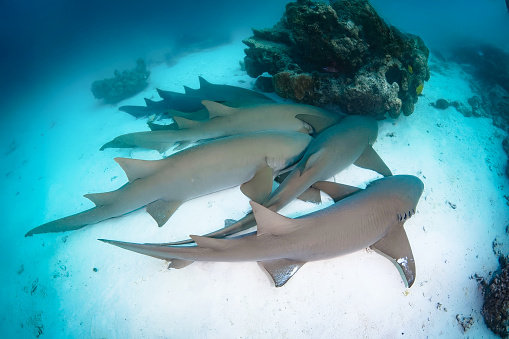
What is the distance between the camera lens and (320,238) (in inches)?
94.0

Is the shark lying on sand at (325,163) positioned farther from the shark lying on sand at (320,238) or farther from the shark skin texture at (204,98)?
the shark skin texture at (204,98)

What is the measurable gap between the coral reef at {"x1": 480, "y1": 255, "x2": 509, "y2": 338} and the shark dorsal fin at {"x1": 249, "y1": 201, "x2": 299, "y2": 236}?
122 inches

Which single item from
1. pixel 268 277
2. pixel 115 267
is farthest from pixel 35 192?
pixel 268 277

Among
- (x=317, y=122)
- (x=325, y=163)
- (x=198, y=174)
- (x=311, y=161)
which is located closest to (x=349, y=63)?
(x=317, y=122)

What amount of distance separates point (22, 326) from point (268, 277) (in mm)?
3973

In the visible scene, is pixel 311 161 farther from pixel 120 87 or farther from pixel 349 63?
pixel 120 87

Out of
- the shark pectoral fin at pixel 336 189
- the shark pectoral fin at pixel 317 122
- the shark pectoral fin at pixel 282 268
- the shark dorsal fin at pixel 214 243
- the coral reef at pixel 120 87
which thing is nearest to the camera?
the shark dorsal fin at pixel 214 243

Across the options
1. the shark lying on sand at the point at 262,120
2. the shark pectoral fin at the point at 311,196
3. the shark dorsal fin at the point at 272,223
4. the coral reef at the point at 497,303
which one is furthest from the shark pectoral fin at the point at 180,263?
the coral reef at the point at 497,303

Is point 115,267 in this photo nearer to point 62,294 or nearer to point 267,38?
point 62,294

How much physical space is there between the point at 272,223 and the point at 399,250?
175 cm

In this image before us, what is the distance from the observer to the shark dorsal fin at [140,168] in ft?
10.2

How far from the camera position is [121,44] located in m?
32.8

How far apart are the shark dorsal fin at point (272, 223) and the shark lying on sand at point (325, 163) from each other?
1.71ft

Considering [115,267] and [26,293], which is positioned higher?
[115,267]
